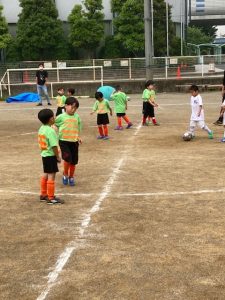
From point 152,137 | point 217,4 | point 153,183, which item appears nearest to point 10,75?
point 152,137

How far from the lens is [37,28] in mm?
38750

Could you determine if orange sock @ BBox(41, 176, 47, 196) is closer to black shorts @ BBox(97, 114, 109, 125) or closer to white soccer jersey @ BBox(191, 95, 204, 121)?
black shorts @ BBox(97, 114, 109, 125)

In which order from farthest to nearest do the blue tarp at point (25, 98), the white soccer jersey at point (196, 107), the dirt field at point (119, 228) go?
the blue tarp at point (25, 98) → the white soccer jersey at point (196, 107) → the dirt field at point (119, 228)

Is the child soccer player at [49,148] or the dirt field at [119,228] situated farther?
the child soccer player at [49,148]

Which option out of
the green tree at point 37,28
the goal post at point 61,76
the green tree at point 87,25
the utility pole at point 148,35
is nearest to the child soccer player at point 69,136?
the utility pole at point 148,35

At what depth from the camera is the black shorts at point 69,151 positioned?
8.19 metres

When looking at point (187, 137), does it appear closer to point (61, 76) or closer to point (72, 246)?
point (72, 246)

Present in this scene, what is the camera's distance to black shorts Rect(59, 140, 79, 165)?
8.19 meters

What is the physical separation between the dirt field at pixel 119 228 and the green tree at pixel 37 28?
1166 inches

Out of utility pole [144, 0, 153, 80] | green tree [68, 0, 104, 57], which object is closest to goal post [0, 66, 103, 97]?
utility pole [144, 0, 153, 80]

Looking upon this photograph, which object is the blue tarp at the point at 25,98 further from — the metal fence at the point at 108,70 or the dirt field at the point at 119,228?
the dirt field at the point at 119,228

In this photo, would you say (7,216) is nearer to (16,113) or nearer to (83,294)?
(83,294)

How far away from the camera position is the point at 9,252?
539cm

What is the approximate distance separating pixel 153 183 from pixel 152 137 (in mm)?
5080
